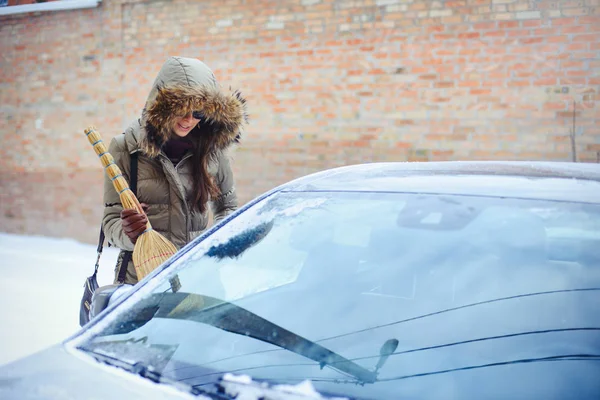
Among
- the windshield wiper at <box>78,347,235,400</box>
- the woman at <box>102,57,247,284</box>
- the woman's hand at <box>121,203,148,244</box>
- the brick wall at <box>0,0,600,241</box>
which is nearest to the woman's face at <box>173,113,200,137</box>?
the woman at <box>102,57,247,284</box>

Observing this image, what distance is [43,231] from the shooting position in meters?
8.75

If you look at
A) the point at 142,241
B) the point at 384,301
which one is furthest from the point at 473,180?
the point at 142,241

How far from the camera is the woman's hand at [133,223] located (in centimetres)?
276

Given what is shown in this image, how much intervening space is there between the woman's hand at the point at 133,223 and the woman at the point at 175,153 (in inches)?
1.1

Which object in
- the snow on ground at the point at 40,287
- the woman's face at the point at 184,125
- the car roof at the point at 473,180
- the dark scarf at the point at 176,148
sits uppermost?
the woman's face at the point at 184,125

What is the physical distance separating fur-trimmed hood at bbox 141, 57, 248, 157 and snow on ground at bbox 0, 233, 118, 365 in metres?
1.47

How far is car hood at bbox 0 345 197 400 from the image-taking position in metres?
1.41

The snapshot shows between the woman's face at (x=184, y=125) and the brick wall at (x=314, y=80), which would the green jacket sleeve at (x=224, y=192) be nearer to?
the woman's face at (x=184, y=125)

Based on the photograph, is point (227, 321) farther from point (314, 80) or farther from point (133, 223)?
point (314, 80)

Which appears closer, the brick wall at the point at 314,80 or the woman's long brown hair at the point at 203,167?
the woman's long brown hair at the point at 203,167

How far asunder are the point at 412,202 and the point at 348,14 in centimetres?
507

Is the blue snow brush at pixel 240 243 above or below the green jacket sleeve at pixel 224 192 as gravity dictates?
above

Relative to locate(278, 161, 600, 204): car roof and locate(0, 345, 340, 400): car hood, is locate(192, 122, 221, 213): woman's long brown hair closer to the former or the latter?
locate(278, 161, 600, 204): car roof

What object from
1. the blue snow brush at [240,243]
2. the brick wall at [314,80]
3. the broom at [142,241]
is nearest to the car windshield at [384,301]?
the blue snow brush at [240,243]
